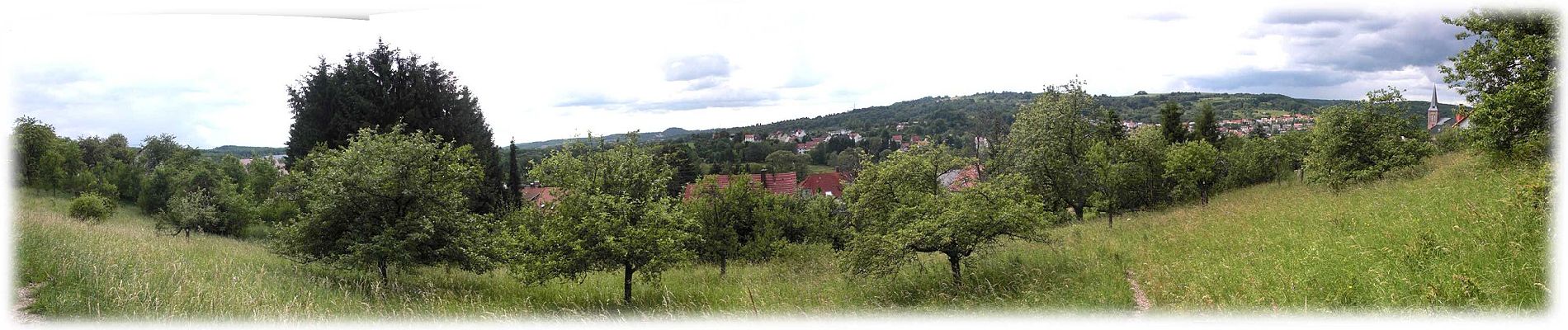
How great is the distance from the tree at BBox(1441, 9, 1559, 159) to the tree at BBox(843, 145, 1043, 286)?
4770 mm

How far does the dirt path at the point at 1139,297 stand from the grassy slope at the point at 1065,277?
0.07 meters

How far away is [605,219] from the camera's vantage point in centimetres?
920

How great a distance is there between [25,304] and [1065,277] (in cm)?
964

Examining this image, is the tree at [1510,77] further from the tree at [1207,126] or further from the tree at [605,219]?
the tree at [1207,126]

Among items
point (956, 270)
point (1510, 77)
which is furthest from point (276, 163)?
point (1510, 77)

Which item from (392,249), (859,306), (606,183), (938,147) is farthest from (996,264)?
(392,249)

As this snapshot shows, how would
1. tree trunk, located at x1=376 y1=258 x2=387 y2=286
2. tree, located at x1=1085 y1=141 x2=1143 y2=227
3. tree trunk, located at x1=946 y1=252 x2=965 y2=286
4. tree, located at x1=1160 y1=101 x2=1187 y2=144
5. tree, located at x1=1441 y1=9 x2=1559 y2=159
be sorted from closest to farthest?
tree, located at x1=1441 y1=9 x2=1559 y2=159 < tree trunk, located at x1=376 y1=258 x2=387 y2=286 < tree trunk, located at x1=946 y1=252 x2=965 y2=286 < tree, located at x1=1085 y1=141 x2=1143 y2=227 < tree, located at x1=1160 y1=101 x2=1187 y2=144

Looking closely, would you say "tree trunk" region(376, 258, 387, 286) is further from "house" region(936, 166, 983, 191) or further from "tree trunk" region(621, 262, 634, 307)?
"house" region(936, 166, 983, 191)

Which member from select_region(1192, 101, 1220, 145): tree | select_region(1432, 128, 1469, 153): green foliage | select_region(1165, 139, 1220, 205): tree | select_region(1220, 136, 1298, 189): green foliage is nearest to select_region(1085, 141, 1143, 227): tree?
select_region(1165, 139, 1220, 205): tree

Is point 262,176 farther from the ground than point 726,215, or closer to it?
farther from the ground

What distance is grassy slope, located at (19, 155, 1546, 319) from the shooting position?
→ 472 cm

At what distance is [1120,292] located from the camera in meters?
6.99

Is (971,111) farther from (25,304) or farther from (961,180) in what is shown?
(25,304)

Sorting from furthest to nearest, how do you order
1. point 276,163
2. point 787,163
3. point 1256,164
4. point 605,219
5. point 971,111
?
point 971,111 → point 787,163 → point 1256,164 → point 276,163 → point 605,219
